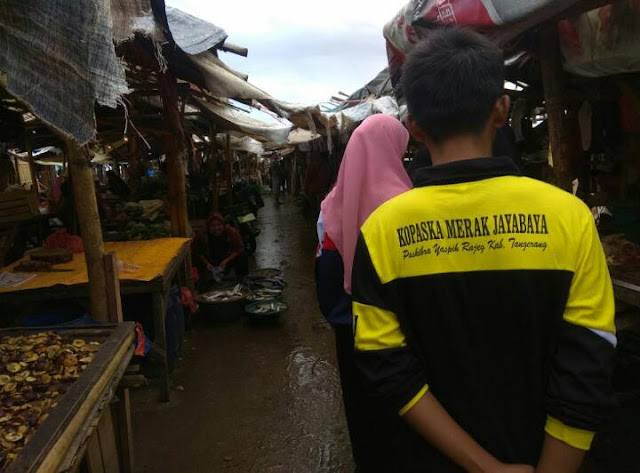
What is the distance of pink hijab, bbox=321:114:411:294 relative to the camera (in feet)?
6.82

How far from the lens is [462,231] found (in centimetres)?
104

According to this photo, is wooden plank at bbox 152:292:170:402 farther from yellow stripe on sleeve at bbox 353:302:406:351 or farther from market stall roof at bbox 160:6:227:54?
yellow stripe on sleeve at bbox 353:302:406:351

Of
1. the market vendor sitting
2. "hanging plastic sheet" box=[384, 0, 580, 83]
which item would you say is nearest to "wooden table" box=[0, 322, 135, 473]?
"hanging plastic sheet" box=[384, 0, 580, 83]

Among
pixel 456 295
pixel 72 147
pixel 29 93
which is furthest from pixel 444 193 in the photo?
pixel 72 147

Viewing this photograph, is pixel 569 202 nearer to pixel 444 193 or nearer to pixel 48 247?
pixel 444 193

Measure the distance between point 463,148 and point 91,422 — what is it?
1744 mm

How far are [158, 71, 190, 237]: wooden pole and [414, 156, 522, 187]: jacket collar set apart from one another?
4872 mm

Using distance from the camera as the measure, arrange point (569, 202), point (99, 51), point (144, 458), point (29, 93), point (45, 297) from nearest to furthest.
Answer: point (569, 202)
point (29, 93)
point (99, 51)
point (144, 458)
point (45, 297)

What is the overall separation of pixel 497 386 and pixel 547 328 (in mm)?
177

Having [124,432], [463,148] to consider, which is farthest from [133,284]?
[463,148]

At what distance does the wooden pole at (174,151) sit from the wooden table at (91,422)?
3313mm

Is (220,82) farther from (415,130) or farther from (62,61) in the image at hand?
(415,130)

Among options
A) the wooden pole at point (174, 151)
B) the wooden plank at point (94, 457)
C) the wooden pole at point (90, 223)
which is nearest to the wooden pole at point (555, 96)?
the wooden pole at point (90, 223)

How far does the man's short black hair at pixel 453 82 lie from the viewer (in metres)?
1.06
